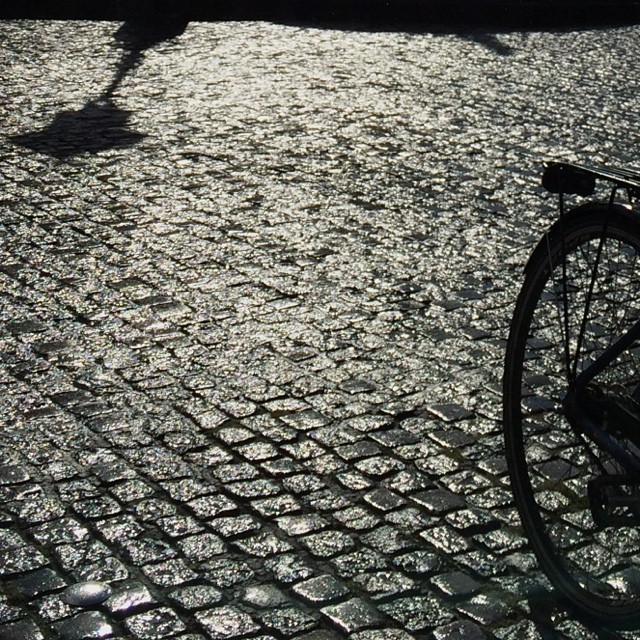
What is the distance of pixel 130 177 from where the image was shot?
9336mm

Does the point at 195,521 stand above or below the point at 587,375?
below

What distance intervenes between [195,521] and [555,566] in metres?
1.24

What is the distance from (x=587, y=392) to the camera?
12.3ft

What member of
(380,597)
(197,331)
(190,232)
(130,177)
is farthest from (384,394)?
(130,177)

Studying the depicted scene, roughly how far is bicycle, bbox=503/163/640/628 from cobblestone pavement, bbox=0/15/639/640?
165 millimetres

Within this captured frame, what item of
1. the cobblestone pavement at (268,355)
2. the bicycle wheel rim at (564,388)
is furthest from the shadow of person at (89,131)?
the bicycle wheel rim at (564,388)

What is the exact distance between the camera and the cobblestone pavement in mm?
4055

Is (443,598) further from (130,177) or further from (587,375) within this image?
(130,177)

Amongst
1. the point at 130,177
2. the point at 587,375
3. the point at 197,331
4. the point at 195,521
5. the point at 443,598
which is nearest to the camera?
the point at 587,375

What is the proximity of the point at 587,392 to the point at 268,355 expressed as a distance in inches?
98.3

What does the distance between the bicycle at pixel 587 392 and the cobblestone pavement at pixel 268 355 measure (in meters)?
0.17

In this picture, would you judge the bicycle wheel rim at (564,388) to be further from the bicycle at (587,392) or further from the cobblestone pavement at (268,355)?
the cobblestone pavement at (268,355)

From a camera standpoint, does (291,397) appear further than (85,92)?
No

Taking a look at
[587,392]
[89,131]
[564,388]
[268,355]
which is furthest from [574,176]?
[89,131]
